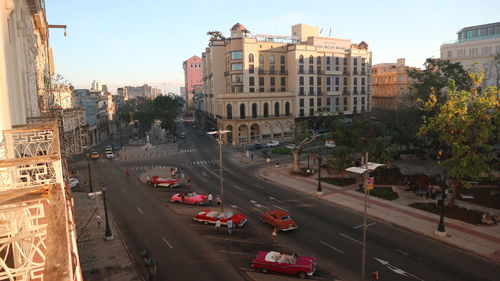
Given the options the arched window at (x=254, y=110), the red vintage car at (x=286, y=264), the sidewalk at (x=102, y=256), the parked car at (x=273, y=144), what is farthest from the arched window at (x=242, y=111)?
the red vintage car at (x=286, y=264)

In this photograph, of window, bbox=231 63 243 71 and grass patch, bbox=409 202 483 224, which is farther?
window, bbox=231 63 243 71

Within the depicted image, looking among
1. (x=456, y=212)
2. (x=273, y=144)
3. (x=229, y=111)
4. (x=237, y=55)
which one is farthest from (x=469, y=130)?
(x=237, y=55)

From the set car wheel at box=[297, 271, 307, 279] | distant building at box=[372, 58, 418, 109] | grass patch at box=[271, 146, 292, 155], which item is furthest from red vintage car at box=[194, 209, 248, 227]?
distant building at box=[372, 58, 418, 109]

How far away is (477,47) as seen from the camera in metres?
71.7

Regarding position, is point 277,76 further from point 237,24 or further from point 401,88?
point 401,88

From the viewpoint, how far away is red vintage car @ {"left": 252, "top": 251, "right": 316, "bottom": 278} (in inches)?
746

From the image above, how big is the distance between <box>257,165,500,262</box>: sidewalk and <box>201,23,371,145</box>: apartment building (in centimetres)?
3266

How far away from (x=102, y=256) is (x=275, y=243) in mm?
11637

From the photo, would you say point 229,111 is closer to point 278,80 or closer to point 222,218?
point 278,80

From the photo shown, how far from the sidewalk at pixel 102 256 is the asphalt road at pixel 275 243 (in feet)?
4.10

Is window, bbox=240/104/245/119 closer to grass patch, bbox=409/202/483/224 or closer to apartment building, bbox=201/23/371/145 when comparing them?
apartment building, bbox=201/23/371/145

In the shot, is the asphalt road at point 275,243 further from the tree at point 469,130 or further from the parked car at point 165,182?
the tree at point 469,130

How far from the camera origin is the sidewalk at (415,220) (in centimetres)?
2262

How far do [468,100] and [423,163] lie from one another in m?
22.3
